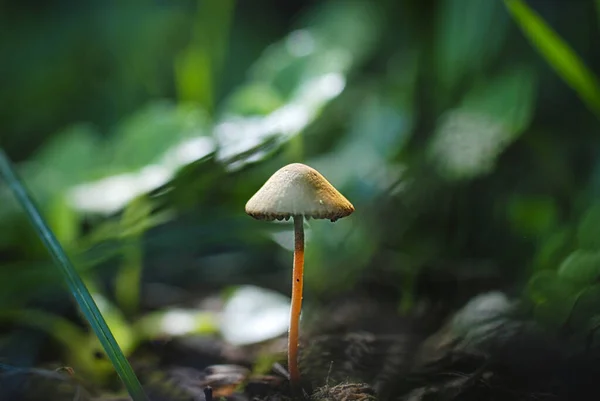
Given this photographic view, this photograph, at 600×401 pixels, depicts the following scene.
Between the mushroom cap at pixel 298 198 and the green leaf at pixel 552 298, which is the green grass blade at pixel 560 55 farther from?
the mushroom cap at pixel 298 198

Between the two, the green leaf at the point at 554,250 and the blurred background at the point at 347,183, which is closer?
the green leaf at the point at 554,250

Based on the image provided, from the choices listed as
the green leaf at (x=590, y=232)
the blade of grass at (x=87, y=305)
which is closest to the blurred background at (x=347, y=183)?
the green leaf at (x=590, y=232)

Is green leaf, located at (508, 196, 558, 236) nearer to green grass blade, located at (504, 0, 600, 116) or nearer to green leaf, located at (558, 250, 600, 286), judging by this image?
green grass blade, located at (504, 0, 600, 116)

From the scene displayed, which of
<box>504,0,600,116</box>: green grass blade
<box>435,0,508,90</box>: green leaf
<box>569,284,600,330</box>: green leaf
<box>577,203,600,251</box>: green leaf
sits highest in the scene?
<box>435,0,508,90</box>: green leaf

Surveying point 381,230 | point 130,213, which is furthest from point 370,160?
point 130,213

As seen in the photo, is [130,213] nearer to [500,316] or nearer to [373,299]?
[373,299]

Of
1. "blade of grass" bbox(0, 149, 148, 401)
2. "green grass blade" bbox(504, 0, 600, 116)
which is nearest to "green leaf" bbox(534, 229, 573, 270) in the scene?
"green grass blade" bbox(504, 0, 600, 116)

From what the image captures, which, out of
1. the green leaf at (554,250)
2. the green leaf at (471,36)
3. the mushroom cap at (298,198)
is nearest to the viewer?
the mushroom cap at (298,198)
